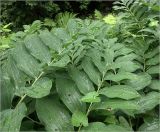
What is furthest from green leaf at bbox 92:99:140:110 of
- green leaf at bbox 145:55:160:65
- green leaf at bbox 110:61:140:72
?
green leaf at bbox 145:55:160:65

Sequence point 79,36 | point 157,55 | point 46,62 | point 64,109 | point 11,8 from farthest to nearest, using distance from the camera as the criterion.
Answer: point 11,8
point 157,55
point 79,36
point 46,62
point 64,109

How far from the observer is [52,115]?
111 centimetres

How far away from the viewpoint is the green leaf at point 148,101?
124cm

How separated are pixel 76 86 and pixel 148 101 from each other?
0.28 m

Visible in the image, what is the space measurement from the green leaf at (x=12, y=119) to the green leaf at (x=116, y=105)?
10.1 inches

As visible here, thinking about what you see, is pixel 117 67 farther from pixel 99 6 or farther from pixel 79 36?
pixel 99 6

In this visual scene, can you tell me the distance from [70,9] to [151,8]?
7.03 m

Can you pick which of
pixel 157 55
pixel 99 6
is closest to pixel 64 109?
pixel 157 55

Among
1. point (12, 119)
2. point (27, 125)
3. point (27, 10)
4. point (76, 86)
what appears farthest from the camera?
point (27, 10)

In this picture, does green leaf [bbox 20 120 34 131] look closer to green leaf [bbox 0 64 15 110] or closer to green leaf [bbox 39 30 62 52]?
green leaf [bbox 0 64 15 110]

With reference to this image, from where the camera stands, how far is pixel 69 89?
3.95 ft

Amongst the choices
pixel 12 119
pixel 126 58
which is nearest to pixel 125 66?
pixel 126 58

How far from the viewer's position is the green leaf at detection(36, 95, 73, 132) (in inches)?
42.8

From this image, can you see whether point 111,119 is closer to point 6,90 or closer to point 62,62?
point 62,62
